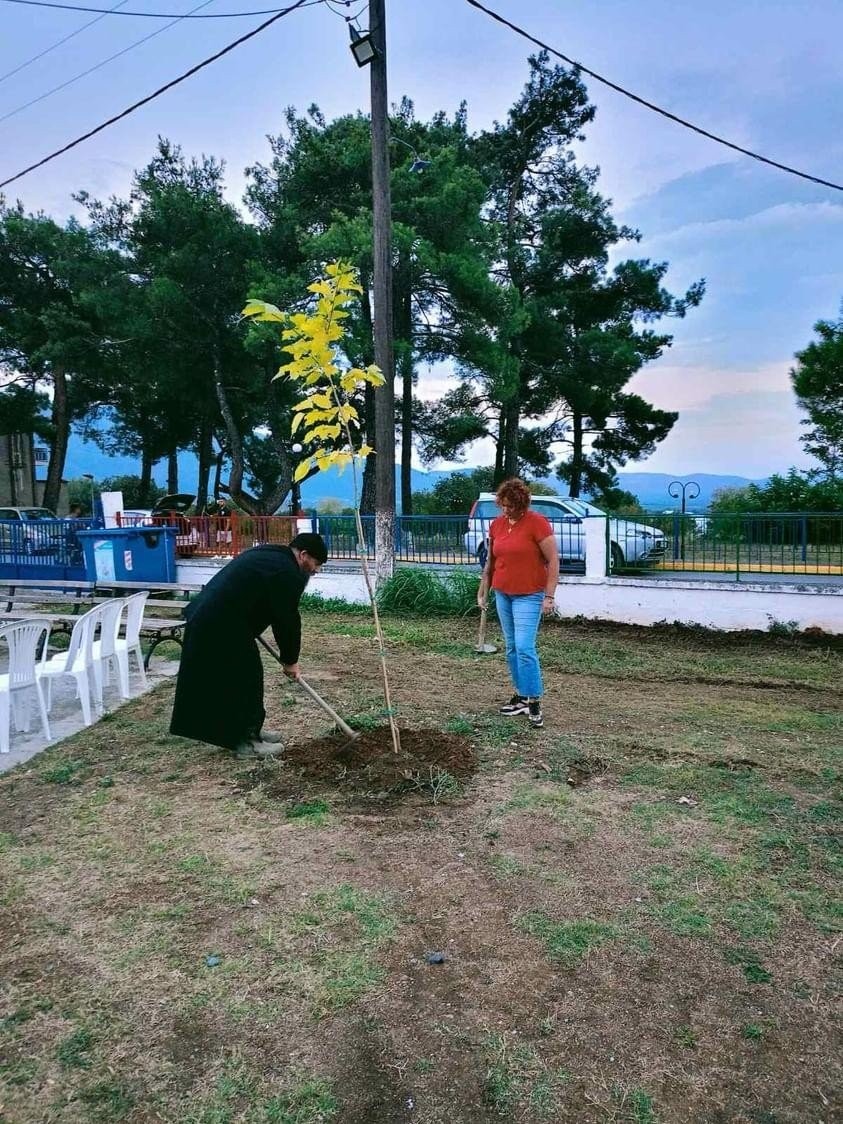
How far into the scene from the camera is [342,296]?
4.21m

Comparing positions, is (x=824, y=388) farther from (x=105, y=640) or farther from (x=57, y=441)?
(x=57, y=441)

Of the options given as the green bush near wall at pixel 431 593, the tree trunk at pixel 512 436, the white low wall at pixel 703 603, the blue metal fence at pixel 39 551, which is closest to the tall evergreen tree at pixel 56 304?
the blue metal fence at pixel 39 551

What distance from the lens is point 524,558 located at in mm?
5113

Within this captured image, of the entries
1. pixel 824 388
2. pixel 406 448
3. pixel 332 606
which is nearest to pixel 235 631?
pixel 332 606

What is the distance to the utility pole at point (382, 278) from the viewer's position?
10625 mm

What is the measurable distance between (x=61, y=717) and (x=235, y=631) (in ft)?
8.18

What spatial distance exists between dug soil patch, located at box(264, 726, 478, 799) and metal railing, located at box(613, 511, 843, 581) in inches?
227

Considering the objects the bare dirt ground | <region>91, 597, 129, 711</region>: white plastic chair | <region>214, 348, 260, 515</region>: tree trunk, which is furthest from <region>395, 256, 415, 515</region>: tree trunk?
the bare dirt ground

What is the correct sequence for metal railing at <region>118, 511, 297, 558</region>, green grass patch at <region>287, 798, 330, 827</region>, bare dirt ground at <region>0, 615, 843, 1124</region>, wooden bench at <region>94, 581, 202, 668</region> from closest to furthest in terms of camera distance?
bare dirt ground at <region>0, 615, 843, 1124</region>
green grass patch at <region>287, 798, 330, 827</region>
wooden bench at <region>94, 581, 202, 668</region>
metal railing at <region>118, 511, 297, 558</region>

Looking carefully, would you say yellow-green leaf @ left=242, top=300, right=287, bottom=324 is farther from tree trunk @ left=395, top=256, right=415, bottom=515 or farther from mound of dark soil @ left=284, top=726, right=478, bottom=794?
tree trunk @ left=395, top=256, right=415, bottom=515

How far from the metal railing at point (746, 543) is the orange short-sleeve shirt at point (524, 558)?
5015mm

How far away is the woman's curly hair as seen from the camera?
516 centimetres

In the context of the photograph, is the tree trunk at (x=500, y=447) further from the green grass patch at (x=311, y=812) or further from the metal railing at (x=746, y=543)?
the green grass patch at (x=311, y=812)

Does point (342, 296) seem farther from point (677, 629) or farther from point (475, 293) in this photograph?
point (475, 293)
